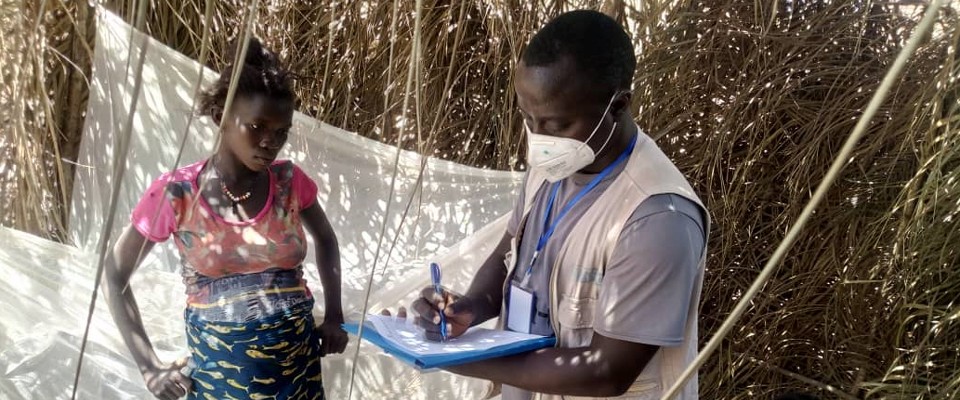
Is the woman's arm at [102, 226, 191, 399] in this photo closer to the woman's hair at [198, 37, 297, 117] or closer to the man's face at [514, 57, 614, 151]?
the woman's hair at [198, 37, 297, 117]

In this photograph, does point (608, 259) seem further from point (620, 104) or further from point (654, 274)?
point (620, 104)

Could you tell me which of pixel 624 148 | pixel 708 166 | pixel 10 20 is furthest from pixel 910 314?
pixel 10 20

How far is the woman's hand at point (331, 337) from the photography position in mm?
1683

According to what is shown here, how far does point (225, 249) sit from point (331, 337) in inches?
13.5

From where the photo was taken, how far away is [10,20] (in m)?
1.91

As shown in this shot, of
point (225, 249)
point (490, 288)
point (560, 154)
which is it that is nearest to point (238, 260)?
point (225, 249)

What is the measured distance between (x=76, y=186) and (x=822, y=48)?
1.93m

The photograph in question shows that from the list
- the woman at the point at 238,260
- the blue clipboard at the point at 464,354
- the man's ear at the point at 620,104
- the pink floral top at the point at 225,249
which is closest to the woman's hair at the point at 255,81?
the woman at the point at 238,260

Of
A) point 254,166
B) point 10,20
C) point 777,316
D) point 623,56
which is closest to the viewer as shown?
point 623,56

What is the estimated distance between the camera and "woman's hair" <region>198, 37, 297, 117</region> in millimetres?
1518

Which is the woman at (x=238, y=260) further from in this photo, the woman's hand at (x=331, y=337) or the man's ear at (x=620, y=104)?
the man's ear at (x=620, y=104)

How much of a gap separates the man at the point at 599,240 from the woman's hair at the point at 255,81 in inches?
26.7

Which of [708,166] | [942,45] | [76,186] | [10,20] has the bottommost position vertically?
[76,186]

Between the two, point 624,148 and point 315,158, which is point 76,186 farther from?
point 624,148
